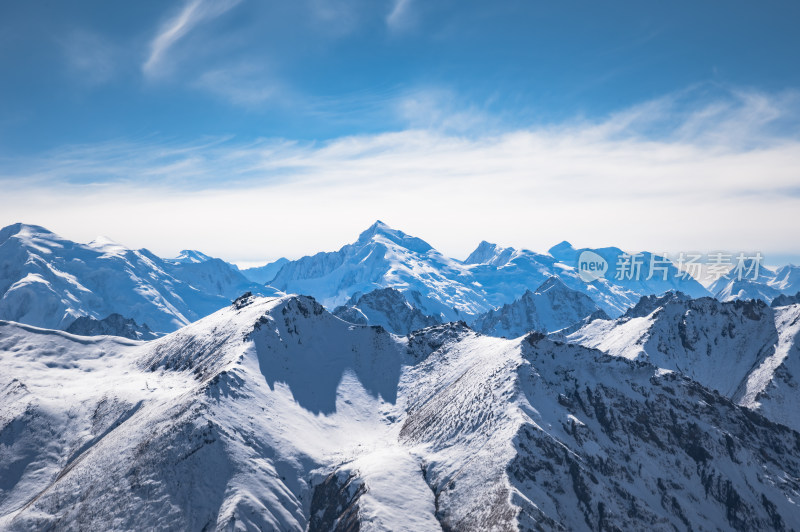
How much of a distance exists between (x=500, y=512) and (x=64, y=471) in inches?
4173

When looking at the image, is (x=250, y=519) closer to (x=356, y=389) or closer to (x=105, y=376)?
(x=356, y=389)

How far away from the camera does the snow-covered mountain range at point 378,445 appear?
122 meters

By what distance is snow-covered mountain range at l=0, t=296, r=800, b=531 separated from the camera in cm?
12156

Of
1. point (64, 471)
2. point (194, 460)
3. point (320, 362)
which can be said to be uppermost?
point (320, 362)

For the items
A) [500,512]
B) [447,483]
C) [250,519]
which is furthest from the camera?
[447,483]

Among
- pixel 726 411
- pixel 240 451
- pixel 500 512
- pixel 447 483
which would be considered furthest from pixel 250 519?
pixel 726 411

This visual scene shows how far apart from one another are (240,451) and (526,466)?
6394 cm

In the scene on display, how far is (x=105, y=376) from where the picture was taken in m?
191

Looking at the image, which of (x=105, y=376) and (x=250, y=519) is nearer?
(x=250, y=519)

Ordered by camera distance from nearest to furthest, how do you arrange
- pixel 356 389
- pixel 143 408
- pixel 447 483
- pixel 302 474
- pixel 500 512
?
pixel 500 512 < pixel 447 483 < pixel 302 474 < pixel 143 408 < pixel 356 389

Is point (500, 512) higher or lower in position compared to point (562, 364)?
lower

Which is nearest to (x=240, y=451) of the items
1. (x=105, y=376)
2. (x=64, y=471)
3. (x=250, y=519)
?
(x=250, y=519)

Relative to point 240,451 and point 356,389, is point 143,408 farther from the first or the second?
point 356,389

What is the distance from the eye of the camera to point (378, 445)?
152 meters
